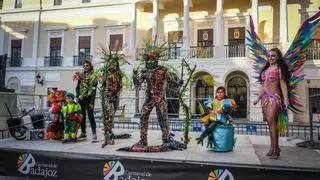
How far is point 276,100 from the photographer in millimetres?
4934

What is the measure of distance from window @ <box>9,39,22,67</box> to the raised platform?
22.8 meters

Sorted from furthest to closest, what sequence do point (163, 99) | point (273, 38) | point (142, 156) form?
point (273, 38), point (163, 99), point (142, 156)

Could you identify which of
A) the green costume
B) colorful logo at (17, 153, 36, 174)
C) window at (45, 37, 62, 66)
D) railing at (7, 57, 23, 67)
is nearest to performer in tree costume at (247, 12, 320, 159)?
the green costume

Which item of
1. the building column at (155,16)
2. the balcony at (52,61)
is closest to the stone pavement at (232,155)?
Answer: the building column at (155,16)

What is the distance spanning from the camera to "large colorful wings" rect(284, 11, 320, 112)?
4996 mm

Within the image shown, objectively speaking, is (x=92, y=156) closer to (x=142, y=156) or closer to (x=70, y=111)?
(x=142, y=156)

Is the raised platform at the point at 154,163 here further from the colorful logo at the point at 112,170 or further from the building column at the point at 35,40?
the building column at the point at 35,40

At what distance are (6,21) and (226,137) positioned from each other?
26.6 m

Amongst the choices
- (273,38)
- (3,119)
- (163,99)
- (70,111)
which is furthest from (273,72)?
(273,38)

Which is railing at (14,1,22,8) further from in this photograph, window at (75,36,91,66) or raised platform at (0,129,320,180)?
raised platform at (0,129,320,180)

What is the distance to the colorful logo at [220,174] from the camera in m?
4.27

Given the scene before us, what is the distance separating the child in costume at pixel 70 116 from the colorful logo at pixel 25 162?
119 centimetres

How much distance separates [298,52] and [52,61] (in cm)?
2297

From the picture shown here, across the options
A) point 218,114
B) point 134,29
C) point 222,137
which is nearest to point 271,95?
point 218,114
